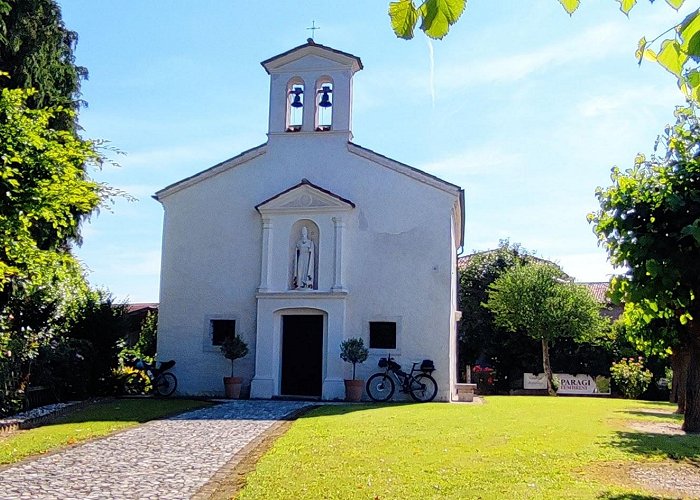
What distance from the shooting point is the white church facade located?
2042 centimetres

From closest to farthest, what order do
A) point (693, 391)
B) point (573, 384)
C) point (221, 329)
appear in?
point (693, 391), point (221, 329), point (573, 384)

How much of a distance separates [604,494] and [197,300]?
52.8 ft

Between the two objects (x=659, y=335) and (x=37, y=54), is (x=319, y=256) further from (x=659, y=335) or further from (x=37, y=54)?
(x=37, y=54)

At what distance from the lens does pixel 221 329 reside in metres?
21.5

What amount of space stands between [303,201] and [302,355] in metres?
4.49

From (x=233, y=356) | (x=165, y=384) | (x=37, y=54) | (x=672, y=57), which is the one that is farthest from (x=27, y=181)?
(x=37, y=54)

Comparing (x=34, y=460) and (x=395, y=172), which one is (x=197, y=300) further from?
(x=34, y=460)

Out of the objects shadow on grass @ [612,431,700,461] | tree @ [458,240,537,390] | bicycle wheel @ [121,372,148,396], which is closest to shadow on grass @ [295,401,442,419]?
shadow on grass @ [612,431,700,461]

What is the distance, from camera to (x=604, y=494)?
23.9ft

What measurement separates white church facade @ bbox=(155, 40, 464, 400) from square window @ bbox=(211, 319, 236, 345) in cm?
4

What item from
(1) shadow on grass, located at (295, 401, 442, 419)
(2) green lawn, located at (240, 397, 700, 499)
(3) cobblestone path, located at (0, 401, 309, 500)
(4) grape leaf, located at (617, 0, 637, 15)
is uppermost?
(4) grape leaf, located at (617, 0, 637, 15)

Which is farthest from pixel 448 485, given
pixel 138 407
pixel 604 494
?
pixel 138 407

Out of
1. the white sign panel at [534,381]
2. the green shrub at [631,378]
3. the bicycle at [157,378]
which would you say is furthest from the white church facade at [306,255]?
the white sign panel at [534,381]

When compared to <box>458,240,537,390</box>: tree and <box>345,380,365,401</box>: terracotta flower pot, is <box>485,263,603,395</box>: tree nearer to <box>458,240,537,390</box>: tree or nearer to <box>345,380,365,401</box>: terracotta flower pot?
<box>458,240,537,390</box>: tree
